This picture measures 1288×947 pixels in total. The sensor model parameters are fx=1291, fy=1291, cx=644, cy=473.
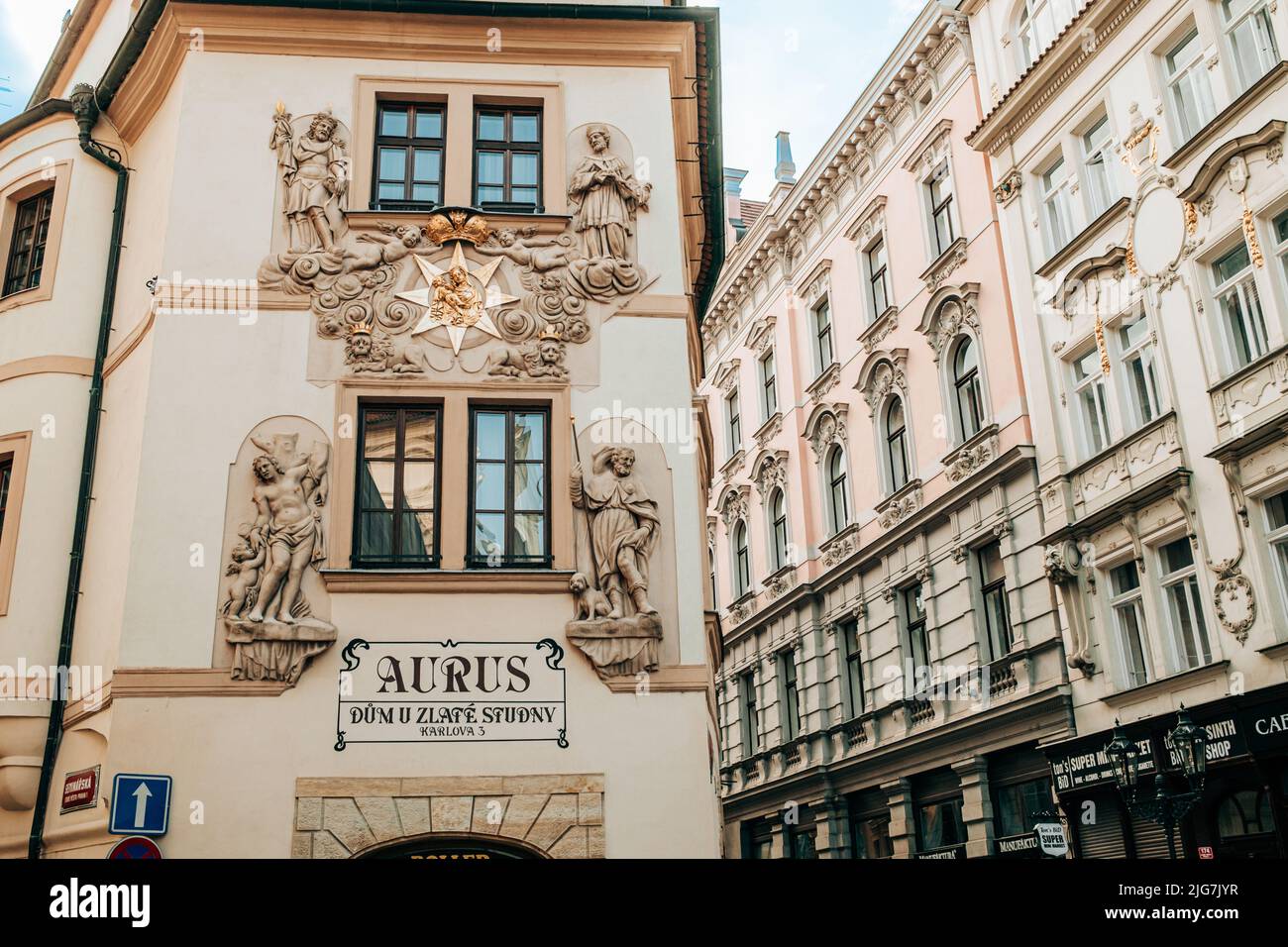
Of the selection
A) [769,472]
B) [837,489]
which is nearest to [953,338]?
[837,489]

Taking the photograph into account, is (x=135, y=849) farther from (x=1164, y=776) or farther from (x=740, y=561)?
(x=740, y=561)

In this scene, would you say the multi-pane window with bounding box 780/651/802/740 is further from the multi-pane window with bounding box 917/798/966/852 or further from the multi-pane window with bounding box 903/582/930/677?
the multi-pane window with bounding box 917/798/966/852

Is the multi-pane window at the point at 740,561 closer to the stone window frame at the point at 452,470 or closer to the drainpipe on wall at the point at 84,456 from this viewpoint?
the drainpipe on wall at the point at 84,456

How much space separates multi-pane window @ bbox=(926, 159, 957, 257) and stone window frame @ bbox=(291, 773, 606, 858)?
A: 2149 cm

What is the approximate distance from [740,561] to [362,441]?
93.1 ft

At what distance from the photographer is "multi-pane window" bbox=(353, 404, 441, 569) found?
45.9 feet

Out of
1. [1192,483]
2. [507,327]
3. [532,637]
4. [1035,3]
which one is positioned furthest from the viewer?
[1035,3]

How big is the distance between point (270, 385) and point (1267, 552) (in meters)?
15.4

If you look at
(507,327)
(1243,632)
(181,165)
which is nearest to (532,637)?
(507,327)

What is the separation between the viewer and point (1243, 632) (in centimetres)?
2056

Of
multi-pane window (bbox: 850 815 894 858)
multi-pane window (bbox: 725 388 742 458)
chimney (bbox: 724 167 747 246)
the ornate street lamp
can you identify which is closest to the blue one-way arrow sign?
the ornate street lamp

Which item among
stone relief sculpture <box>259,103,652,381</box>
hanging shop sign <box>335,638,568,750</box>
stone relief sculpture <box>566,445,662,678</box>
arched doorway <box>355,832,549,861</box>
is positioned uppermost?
stone relief sculpture <box>259,103,652,381</box>

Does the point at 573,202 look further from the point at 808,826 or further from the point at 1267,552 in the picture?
the point at 808,826

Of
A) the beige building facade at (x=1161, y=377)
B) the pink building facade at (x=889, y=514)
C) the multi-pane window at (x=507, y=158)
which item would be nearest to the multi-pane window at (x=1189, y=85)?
the beige building facade at (x=1161, y=377)
